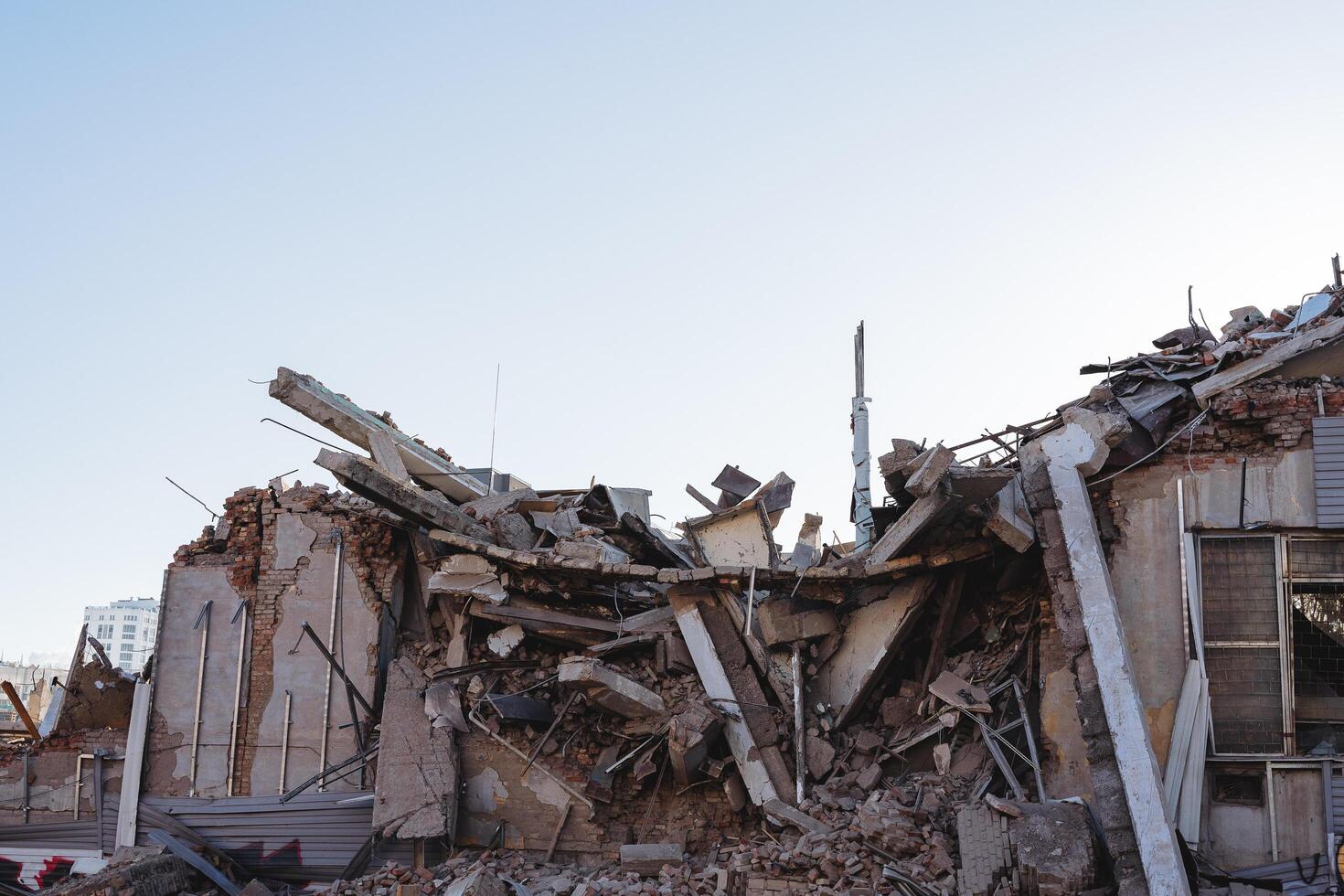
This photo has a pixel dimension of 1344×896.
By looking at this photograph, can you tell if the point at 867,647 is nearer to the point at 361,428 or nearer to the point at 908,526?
the point at 908,526

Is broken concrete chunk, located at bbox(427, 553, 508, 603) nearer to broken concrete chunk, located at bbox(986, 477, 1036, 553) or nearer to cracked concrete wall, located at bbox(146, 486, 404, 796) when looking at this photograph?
cracked concrete wall, located at bbox(146, 486, 404, 796)

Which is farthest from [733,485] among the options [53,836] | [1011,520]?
[53,836]

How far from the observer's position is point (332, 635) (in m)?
12.0

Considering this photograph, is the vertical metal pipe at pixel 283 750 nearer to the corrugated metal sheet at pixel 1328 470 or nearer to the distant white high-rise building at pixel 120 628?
the corrugated metal sheet at pixel 1328 470

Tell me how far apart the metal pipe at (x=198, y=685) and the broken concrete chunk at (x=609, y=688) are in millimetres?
4515

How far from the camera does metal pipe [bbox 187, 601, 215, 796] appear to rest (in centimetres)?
1195

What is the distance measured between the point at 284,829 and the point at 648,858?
13.6ft

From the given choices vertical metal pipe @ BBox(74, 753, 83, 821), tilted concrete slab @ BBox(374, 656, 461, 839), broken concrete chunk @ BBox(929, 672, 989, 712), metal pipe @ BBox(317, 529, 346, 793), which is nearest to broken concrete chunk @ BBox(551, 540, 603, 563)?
tilted concrete slab @ BBox(374, 656, 461, 839)

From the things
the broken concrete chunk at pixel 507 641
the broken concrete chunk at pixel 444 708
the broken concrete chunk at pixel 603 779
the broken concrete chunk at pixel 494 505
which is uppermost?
the broken concrete chunk at pixel 494 505

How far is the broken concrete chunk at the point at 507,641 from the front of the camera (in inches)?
446

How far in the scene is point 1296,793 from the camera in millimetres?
8227

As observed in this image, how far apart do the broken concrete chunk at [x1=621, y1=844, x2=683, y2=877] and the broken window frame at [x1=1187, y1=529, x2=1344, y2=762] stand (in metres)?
4.66

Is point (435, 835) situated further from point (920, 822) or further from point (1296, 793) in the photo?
point (1296, 793)

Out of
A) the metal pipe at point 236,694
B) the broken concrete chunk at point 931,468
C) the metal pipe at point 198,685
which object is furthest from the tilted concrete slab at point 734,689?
the metal pipe at point 198,685
